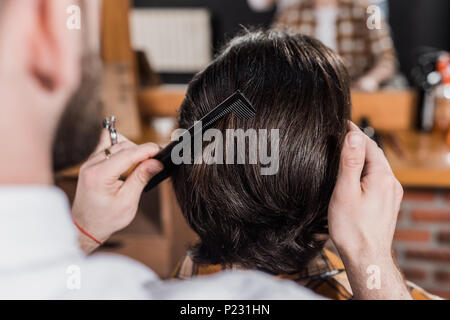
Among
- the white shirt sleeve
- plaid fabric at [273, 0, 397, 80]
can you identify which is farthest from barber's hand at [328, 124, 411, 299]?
the white shirt sleeve

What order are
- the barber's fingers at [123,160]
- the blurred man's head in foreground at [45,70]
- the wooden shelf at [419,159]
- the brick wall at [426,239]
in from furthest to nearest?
the brick wall at [426,239]
the wooden shelf at [419,159]
the barber's fingers at [123,160]
the blurred man's head in foreground at [45,70]

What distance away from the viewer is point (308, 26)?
2.56 meters

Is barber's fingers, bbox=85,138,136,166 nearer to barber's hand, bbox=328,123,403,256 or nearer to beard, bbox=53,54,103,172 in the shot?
beard, bbox=53,54,103,172

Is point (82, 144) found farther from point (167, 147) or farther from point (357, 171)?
point (357, 171)

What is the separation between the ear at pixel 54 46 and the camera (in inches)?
21.9

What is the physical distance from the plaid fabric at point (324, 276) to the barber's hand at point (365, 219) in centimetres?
16

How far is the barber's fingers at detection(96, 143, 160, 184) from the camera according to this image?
0.67 metres

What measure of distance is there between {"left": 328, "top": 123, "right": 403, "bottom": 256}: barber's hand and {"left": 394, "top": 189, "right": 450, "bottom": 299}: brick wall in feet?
3.47

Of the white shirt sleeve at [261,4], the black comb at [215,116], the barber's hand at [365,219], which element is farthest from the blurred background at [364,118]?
the white shirt sleeve at [261,4]

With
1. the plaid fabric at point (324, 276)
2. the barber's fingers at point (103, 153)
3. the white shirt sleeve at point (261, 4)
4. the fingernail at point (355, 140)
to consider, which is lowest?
the plaid fabric at point (324, 276)

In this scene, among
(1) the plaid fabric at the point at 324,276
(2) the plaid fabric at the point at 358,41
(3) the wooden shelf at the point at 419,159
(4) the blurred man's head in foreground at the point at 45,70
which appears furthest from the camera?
(2) the plaid fabric at the point at 358,41

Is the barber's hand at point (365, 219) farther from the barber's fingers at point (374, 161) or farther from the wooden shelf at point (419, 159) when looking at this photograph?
the wooden shelf at point (419, 159)

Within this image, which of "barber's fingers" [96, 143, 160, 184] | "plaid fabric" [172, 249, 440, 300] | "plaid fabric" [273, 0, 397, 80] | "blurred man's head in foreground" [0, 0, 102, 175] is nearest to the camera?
"blurred man's head in foreground" [0, 0, 102, 175]

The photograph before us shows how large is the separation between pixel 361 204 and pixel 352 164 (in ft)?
0.21
